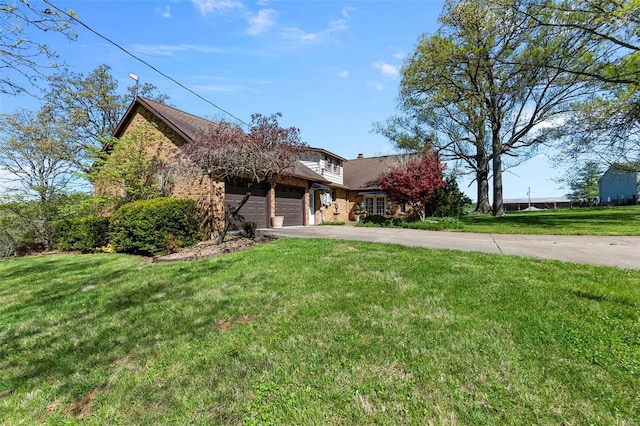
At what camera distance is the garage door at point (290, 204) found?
1617cm

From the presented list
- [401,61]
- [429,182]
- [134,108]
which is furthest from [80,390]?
[401,61]

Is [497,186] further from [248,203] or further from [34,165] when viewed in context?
[34,165]

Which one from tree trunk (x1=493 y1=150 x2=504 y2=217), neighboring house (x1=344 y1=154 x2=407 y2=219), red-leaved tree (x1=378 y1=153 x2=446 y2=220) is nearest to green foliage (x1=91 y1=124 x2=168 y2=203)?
red-leaved tree (x1=378 y1=153 x2=446 y2=220)

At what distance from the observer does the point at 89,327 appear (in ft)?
13.5

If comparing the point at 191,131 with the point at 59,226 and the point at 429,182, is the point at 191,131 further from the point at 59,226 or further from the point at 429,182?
the point at 429,182

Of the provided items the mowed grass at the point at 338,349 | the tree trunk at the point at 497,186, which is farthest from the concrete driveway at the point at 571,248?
the tree trunk at the point at 497,186

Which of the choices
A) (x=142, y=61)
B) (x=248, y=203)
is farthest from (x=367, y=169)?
(x=142, y=61)

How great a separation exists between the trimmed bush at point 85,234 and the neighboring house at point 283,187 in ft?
9.40

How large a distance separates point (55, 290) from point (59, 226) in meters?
8.63

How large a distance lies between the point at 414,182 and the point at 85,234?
52.4 ft

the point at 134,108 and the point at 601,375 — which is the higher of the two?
the point at 134,108

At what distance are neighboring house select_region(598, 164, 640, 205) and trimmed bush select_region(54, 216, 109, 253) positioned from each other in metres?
46.0

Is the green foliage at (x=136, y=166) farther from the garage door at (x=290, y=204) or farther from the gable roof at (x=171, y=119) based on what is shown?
the garage door at (x=290, y=204)

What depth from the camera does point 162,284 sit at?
227 inches
